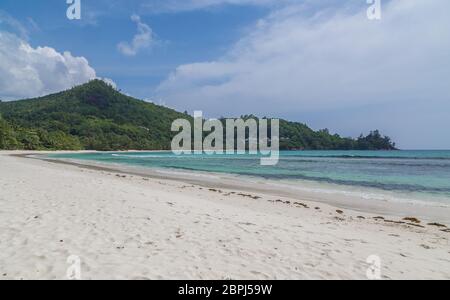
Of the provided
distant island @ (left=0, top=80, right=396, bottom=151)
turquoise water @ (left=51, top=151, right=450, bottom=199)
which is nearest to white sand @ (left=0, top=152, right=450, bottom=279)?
turquoise water @ (left=51, top=151, right=450, bottom=199)

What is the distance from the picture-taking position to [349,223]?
9.05 metres

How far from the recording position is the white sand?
4520 mm

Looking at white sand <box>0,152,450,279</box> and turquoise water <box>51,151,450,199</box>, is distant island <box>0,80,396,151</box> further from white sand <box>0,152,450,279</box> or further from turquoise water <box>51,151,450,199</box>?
white sand <box>0,152,450,279</box>

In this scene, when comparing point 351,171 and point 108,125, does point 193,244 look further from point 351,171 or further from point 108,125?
point 108,125

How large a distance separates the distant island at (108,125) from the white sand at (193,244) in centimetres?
11737

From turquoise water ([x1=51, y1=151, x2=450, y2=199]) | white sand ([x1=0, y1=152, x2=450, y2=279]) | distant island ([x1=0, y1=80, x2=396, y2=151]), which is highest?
distant island ([x1=0, y1=80, x2=396, y2=151])

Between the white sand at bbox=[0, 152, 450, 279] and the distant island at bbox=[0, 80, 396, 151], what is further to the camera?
the distant island at bbox=[0, 80, 396, 151]

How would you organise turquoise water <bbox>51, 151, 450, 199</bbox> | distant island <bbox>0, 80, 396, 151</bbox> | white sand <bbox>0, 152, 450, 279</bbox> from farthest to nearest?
distant island <bbox>0, 80, 396, 151</bbox> → turquoise water <bbox>51, 151, 450, 199</bbox> → white sand <bbox>0, 152, 450, 279</bbox>

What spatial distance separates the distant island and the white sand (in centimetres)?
11737

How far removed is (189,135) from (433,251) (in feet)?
563

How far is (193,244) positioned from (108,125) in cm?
16146

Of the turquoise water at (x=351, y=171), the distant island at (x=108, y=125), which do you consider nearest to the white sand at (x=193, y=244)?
the turquoise water at (x=351, y=171)

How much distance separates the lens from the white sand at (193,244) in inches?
178
